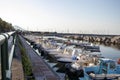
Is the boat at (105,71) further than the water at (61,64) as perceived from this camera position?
No

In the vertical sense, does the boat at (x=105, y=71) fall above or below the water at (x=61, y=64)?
above

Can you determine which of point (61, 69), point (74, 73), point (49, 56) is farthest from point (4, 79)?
point (49, 56)

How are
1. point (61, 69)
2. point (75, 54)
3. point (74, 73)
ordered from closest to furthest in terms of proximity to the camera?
point (74, 73)
point (61, 69)
point (75, 54)

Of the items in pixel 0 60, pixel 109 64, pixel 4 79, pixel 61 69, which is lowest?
pixel 61 69

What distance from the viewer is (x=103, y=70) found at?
885 inches

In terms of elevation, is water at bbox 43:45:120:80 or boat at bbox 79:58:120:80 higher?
boat at bbox 79:58:120:80

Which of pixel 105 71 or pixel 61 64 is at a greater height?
pixel 105 71

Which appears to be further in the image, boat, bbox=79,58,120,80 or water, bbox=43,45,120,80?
water, bbox=43,45,120,80

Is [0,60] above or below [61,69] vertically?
above

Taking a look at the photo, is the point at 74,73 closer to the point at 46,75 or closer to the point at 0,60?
the point at 46,75

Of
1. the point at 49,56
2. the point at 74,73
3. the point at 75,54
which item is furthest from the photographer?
the point at 49,56

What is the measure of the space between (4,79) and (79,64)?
26345 mm

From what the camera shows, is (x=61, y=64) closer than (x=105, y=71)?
No

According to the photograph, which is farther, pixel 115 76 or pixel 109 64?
pixel 109 64
